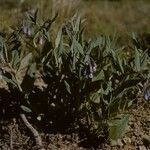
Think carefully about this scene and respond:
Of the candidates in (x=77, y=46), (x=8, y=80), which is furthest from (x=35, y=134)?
(x=77, y=46)

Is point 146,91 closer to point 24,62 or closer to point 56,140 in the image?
point 56,140

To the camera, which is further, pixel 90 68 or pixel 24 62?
pixel 24 62

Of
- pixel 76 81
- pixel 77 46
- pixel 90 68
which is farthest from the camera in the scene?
pixel 76 81

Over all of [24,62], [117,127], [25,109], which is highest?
[24,62]

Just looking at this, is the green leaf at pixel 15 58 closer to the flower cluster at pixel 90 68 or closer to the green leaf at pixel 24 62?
the green leaf at pixel 24 62

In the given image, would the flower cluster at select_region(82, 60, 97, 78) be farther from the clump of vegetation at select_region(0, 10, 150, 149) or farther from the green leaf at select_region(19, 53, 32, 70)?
the green leaf at select_region(19, 53, 32, 70)

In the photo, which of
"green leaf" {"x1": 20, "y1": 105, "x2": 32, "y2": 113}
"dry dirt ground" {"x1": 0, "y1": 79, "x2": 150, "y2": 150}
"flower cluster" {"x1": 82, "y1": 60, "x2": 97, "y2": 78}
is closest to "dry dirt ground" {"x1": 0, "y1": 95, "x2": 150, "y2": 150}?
"dry dirt ground" {"x1": 0, "y1": 79, "x2": 150, "y2": 150}

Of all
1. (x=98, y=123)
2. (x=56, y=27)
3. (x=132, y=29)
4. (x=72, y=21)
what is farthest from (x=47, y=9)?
(x=98, y=123)

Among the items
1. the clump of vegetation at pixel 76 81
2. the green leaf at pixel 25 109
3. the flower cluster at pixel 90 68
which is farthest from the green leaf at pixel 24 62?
the flower cluster at pixel 90 68
